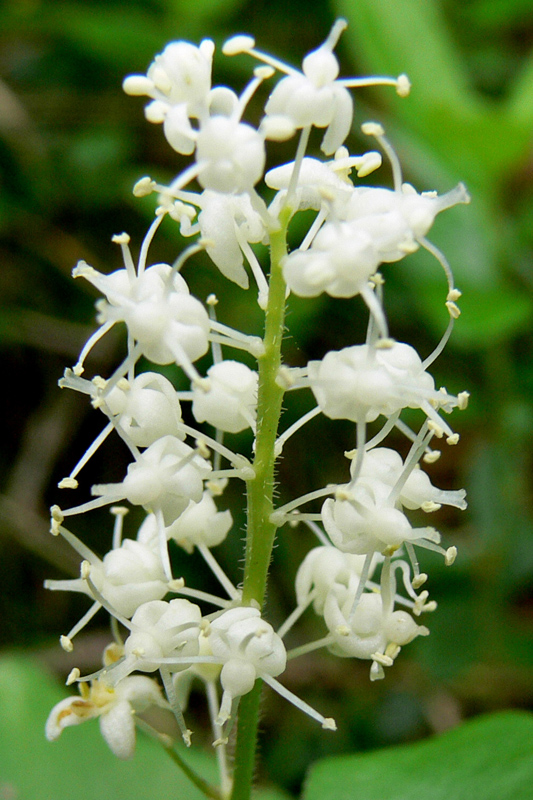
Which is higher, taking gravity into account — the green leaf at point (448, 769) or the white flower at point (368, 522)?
the white flower at point (368, 522)

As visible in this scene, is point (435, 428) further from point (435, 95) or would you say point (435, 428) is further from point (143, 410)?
point (435, 95)

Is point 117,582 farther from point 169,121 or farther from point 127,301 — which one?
point 169,121

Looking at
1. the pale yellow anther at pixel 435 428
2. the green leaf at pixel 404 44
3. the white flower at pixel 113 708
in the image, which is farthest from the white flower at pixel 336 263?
the green leaf at pixel 404 44

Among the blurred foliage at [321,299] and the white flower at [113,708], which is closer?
the white flower at [113,708]

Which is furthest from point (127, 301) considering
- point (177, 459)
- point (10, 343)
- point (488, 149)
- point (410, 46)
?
point (10, 343)

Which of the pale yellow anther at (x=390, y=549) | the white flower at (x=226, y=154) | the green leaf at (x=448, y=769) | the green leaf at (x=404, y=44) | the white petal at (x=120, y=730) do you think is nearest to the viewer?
the white flower at (x=226, y=154)

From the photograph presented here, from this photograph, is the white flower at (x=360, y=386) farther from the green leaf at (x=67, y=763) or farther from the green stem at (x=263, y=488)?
the green leaf at (x=67, y=763)

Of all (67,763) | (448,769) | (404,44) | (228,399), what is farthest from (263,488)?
(404,44)
